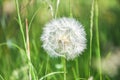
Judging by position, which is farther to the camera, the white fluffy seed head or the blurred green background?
the blurred green background

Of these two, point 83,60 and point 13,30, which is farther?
point 13,30

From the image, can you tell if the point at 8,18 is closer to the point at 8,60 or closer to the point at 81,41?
the point at 8,60

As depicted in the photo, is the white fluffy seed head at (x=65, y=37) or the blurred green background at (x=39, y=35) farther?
the blurred green background at (x=39, y=35)

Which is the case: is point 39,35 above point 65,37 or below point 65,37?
below

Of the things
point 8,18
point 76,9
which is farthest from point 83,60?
point 8,18
